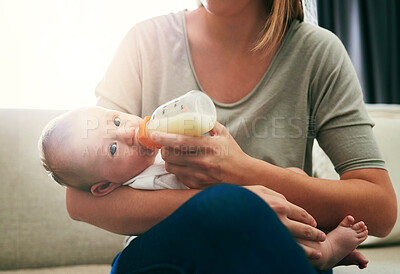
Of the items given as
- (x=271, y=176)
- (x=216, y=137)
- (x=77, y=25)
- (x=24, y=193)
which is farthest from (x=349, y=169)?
(x=77, y=25)

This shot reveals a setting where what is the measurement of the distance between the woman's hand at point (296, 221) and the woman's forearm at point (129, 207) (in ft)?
0.59

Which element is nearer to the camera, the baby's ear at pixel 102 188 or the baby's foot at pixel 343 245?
the baby's foot at pixel 343 245

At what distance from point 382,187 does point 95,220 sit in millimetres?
697

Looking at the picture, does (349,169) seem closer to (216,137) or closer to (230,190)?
(216,137)

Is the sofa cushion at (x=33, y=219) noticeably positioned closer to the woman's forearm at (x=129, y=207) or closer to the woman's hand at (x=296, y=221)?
the woman's forearm at (x=129, y=207)

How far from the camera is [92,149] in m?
0.88

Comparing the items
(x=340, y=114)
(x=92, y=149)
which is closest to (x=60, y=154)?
(x=92, y=149)

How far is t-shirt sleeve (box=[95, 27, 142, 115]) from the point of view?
1.00m

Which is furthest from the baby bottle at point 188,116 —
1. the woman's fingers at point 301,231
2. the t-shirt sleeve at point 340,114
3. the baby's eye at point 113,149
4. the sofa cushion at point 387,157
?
the sofa cushion at point 387,157

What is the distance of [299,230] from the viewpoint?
718 mm

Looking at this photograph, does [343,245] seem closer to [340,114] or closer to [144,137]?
[340,114]

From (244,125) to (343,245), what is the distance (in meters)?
0.39

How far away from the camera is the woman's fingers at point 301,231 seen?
72cm

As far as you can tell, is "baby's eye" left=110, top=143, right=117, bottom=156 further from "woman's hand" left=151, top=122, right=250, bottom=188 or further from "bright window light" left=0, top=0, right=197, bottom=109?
"bright window light" left=0, top=0, right=197, bottom=109
